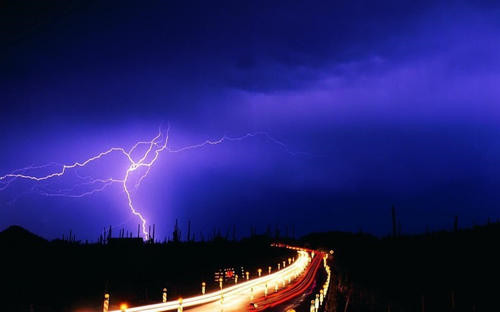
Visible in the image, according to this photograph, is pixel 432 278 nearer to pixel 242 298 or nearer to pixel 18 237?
pixel 242 298

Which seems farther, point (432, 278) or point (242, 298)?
point (432, 278)

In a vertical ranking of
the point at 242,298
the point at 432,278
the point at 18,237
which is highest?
the point at 18,237

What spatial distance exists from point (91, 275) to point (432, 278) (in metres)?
30.4

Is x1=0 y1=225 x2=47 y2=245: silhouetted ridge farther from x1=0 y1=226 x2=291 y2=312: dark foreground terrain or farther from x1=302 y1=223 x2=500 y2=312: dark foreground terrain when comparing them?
x1=302 y1=223 x2=500 y2=312: dark foreground terrain

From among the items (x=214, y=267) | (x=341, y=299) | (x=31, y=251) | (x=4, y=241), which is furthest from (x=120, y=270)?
(x=4, y=241)

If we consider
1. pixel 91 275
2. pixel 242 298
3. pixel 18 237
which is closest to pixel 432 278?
pixel 242 298

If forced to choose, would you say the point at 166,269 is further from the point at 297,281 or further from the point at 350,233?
the point at 350,233

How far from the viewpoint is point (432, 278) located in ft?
121

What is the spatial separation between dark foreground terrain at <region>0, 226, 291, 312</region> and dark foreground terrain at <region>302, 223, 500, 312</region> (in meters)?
12.9

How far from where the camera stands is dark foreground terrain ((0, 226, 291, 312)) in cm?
2958

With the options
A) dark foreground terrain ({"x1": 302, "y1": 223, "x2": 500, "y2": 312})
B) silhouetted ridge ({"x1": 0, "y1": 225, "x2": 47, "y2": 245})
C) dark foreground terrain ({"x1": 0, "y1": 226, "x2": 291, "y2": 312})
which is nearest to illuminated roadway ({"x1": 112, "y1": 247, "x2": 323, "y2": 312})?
dark foreground terrain ({"x1": 302, "y1": 223, "x2": 500, "y2": 312})

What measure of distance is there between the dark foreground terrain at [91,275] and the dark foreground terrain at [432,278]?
12.9 meters

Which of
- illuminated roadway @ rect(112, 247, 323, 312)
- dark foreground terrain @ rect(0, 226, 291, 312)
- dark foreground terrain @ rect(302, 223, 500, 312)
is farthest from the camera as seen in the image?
dark foreground terrain @ rect(0, 226, 291, 312)

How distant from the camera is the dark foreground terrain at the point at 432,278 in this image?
1117 inches
